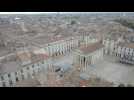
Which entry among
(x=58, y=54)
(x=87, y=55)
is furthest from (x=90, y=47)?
(x=58, y=54)

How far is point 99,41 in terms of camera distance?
1973 millimetres

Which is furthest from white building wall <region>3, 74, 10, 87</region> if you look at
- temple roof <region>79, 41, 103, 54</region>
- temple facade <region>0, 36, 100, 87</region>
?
temple roof <region>79, 41, 103, 54</region>

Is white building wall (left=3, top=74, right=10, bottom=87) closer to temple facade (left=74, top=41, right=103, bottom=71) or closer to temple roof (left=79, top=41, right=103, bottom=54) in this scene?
temple facade (left=74, top=41, right=103, bottom=71)

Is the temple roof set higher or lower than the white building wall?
higher

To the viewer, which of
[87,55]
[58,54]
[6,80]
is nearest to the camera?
[6,80]

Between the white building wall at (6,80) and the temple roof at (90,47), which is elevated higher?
the temple roof at (90,47)

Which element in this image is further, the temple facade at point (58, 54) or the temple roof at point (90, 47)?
the temple roof at point (90, 47)

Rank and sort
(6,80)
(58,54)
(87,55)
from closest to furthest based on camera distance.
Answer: (6,80) → (58,54) → (87,55)

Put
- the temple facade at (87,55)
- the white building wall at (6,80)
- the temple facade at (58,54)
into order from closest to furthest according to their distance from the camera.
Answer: the white building wall at (6,80)
the temple facade at (58,54)
the temple facade at (87,55)

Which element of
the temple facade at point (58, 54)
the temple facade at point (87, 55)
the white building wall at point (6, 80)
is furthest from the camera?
the temple facade at point (87, 55)

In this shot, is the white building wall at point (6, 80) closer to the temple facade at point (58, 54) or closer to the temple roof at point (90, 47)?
the temple facade at point (58, 54)

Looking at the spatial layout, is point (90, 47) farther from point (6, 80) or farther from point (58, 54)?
point (6, 80)

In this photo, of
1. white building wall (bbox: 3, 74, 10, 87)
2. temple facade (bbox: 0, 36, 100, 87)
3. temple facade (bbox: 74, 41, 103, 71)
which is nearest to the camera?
white building wall (bbox: 3, 74, 10, 87)

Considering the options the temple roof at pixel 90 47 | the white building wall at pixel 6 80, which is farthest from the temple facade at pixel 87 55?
the white building wall at pixel 6 80
